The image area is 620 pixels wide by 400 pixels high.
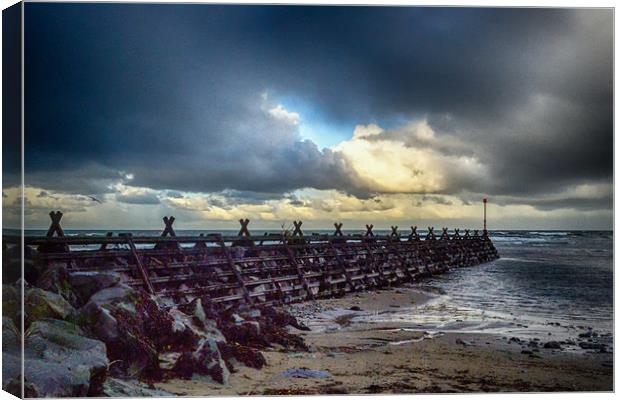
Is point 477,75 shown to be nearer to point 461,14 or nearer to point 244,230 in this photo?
point 461,14

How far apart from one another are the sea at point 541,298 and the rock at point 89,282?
590 millimetres

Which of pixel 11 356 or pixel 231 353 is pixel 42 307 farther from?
pixel 231 353

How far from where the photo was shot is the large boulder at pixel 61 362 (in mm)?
7133

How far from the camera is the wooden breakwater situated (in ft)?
26.0

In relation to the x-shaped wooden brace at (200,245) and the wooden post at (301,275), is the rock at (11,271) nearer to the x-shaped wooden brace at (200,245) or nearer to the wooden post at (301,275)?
the x-shaped wooden brace at (200,245)

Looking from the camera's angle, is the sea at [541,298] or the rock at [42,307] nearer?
the rock at [42,307]

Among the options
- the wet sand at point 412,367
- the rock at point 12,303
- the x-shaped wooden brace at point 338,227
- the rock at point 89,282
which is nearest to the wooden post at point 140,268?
the rock at point 89,282

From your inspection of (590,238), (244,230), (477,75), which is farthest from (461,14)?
(244,230)

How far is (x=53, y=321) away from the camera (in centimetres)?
733

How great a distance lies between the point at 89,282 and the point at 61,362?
2.99 ft

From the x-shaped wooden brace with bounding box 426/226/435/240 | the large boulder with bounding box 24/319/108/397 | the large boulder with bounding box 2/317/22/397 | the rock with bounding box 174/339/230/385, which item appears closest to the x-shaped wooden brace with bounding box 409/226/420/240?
the x-shaped wooden brace with bounding box 426/226/435/240

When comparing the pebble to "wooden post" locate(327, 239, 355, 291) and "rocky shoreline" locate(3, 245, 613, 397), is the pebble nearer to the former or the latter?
"rocky shoreline" locate(3, 245, 613, 397)

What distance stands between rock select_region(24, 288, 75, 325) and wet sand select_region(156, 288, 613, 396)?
4.00 feet

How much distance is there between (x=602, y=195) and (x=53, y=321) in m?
5.99
